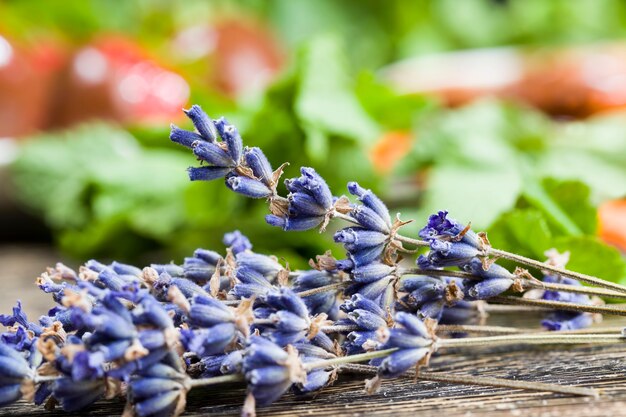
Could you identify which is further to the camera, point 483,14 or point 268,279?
point 483,14

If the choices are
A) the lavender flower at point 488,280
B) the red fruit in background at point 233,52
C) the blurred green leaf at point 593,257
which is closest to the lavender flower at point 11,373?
the lavender flower at point 488,280

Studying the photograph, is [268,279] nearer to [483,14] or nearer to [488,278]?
[488,278]

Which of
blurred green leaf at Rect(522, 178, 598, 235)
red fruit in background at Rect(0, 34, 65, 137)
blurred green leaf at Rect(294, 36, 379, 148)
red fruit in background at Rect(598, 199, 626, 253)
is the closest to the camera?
blurred green leaf at Rect(522, 178, 598, 235)

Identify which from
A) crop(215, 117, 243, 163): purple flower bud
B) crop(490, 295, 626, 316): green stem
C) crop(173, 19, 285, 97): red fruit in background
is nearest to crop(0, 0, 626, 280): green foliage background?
crop(490, 295, 626, 316): green stem

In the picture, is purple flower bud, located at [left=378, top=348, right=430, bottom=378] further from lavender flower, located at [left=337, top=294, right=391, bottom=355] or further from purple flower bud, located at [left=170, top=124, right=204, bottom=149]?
purple flower bud, located at [left=170, top=124, right=204, bottom=149]

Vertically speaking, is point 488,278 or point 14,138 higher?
point 14,138

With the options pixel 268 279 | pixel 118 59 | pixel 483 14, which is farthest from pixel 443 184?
pixel 483 14

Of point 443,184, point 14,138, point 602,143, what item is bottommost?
point 443,184

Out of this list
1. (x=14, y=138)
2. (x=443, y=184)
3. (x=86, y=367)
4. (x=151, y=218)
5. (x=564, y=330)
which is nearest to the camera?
(x=86, y=367)

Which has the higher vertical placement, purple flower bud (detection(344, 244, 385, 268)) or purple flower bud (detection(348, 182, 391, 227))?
purple flower bud (detection(348, 182, 391, 227))
